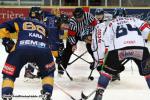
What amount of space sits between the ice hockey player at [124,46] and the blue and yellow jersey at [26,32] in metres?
0.57

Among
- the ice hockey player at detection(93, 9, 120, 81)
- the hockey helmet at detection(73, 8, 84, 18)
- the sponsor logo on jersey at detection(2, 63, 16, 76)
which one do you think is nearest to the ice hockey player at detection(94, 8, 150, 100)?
the ice hockey player at detection(93, 9, 120, 81)

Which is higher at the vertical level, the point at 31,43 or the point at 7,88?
the point at 31,43

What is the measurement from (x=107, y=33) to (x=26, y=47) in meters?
0.73

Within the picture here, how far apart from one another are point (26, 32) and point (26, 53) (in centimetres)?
20

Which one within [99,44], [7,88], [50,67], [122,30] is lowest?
[7,88]

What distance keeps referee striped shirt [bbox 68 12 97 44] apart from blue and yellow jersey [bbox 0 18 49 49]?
83.0 inches

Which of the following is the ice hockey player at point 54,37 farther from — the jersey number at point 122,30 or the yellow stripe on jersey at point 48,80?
the jersey number at point 122,30

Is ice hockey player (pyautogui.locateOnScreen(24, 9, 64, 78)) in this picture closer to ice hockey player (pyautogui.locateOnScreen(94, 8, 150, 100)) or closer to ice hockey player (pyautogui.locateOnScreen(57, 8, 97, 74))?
ice hockey player (pyautogui.locateOnScreen(57, 8, 97, 74))

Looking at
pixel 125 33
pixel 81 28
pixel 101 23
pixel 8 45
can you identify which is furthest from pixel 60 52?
pixel 125 33

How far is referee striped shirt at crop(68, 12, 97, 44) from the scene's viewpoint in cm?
634

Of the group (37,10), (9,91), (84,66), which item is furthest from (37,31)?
(84,66)

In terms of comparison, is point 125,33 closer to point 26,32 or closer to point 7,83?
point 26,32

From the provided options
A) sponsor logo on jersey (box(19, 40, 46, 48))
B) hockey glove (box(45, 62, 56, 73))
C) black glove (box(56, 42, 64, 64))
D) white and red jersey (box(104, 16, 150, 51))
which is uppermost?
white and red jersey (box(104, 16, 150, 51))

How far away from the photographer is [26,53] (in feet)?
13.4
